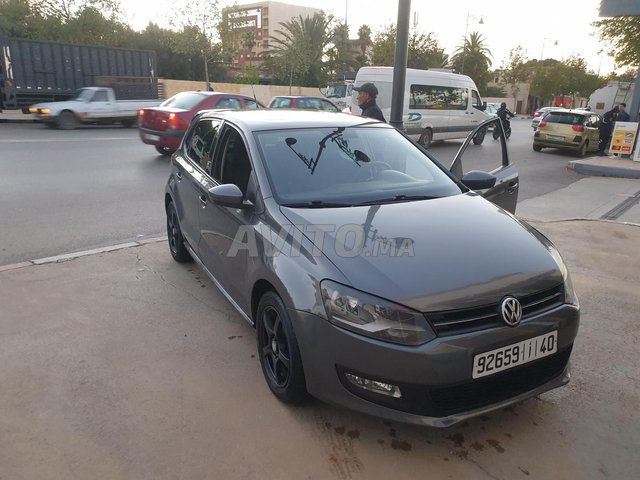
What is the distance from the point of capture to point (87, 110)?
17.8 metres

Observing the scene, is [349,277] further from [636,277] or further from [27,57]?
[27,57]

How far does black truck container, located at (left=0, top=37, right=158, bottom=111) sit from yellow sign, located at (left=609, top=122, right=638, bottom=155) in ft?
61.0

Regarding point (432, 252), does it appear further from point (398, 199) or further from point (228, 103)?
point (228, 103)

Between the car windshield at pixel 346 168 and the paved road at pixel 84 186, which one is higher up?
the car windshield at pixel 346 168

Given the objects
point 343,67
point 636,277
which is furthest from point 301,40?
point 636,277

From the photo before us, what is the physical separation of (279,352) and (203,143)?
233cm

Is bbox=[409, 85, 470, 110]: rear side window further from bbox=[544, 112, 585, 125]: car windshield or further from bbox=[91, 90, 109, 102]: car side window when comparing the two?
bbox=[91, 90, 109, 102]: car side window

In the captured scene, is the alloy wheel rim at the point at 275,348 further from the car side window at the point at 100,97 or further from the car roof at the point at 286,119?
the car side window at the point at 100,97

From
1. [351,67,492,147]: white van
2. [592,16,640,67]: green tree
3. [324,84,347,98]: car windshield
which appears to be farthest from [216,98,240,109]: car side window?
[592,16,640,67]: green tree

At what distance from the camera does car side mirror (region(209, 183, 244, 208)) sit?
10.4ft

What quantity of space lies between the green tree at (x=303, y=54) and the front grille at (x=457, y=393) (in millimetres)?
44287

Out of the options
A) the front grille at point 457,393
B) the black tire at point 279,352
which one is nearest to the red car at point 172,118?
the black tire at point 279,352

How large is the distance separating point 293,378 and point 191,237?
83.4 inches

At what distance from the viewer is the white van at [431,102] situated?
617 inches
